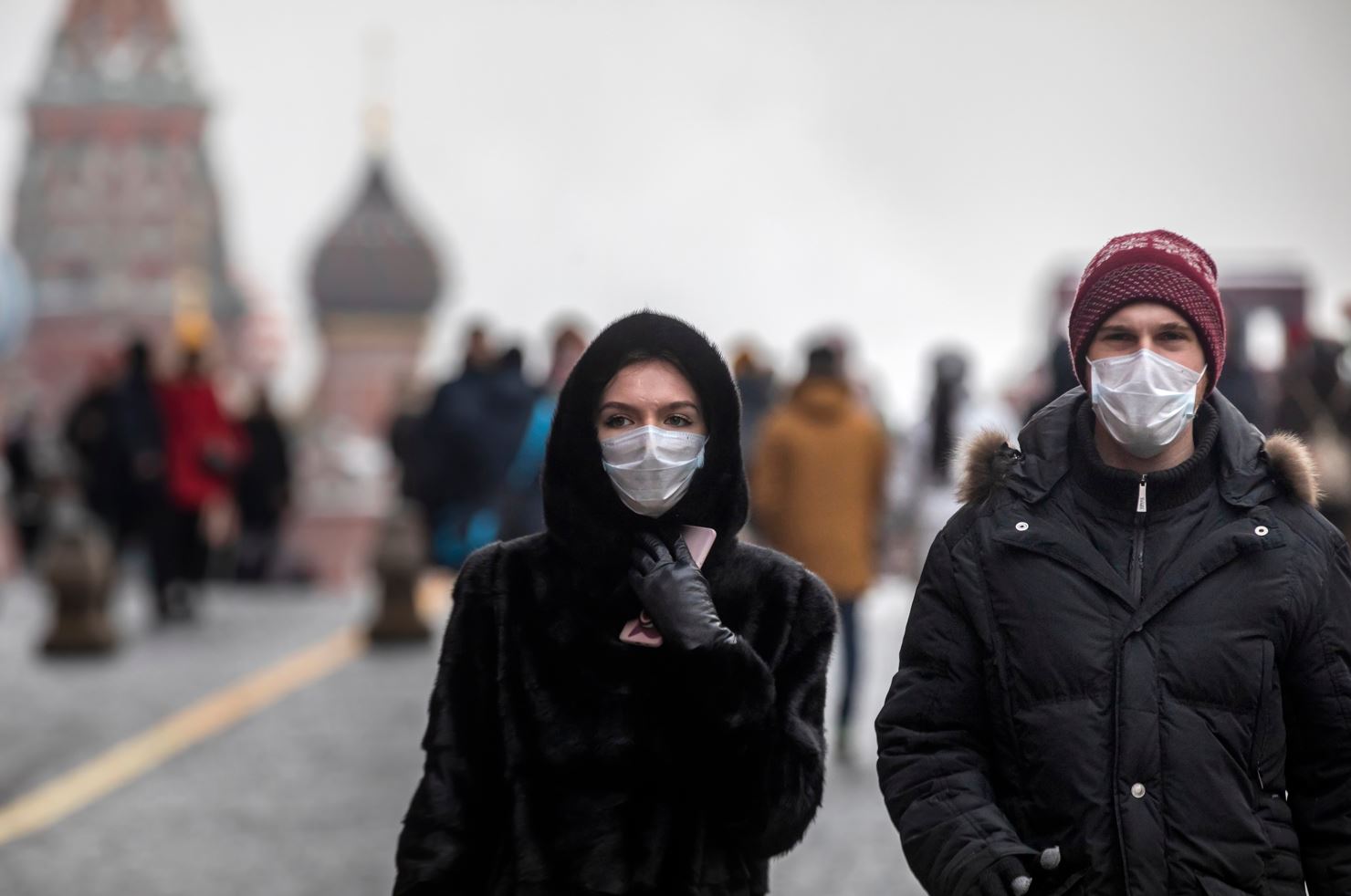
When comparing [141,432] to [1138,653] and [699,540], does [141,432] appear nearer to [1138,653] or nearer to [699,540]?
[699,540]

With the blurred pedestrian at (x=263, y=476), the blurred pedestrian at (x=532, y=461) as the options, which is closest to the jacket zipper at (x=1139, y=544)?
the blurred pedestrian at (x=532, y=461)

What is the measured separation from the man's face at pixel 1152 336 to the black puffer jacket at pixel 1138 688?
0.37 ft

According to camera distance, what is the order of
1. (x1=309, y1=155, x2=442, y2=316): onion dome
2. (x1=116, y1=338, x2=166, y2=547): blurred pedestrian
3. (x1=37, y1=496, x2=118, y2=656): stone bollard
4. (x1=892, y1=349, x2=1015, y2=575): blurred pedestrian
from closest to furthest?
1. (x1=892, y1=349, x2=1015, y2=575): blurred pedestrian
2. (x1=37, y1=496, x2=118, y2=656): stone bollard
3. (x1=116, y1=338, x2=166, y2=547): blurred pedestrian
4. (x1=309, y1=155, x2=442, y2=316): onion dome

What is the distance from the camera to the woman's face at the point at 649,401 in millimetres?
3889

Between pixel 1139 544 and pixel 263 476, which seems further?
pixel 263 476

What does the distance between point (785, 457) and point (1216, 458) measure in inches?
233

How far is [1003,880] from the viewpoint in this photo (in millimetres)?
3428

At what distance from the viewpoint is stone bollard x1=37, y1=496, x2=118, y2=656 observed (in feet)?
46.4

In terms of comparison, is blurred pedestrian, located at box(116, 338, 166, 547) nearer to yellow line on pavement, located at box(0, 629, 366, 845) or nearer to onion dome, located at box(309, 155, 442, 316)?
yellow line on pavement, located at box(0, 629, 366, 845)

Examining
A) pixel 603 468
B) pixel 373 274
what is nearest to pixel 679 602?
pixel 603 468

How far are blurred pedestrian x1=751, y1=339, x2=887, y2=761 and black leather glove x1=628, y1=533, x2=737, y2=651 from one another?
5.73 metres

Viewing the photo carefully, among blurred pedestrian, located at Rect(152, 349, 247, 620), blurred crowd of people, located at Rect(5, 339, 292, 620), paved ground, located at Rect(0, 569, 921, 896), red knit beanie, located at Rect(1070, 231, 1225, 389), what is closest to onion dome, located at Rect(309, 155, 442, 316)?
blurred crowd of people, located at Rect(5, 339, 292, 620)

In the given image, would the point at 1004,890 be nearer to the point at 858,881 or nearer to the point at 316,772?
the point at 858,881

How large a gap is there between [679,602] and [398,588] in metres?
11.5
